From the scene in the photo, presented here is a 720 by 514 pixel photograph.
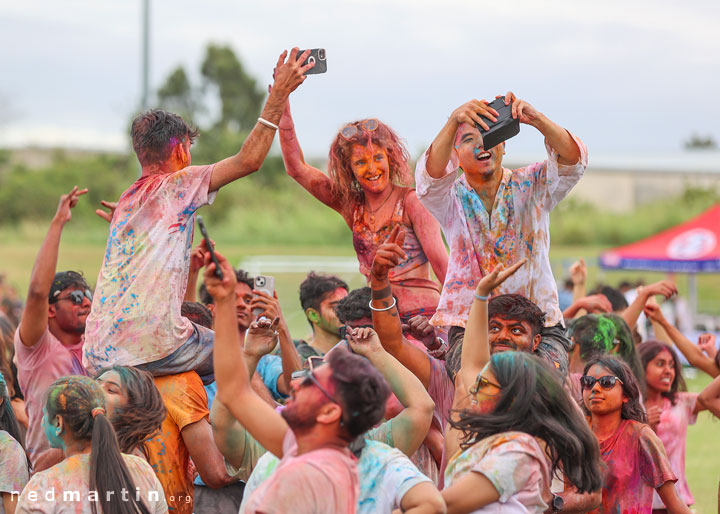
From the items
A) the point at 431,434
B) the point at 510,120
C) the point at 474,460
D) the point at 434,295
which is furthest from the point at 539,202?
the point at 474,460

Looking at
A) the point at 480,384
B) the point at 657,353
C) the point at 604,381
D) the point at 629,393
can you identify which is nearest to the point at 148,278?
the point at 480,384

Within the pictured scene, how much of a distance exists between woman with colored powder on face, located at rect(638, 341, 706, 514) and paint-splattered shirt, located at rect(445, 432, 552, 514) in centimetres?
246

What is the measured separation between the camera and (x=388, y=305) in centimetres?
443

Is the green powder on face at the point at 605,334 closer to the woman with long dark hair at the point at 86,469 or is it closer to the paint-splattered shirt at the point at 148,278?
the paint-splattered shirt at the point at 148,278

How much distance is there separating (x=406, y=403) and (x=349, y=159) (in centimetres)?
182

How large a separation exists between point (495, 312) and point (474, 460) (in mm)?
1194

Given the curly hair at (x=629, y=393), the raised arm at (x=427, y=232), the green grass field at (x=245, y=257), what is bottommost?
the green grass field at (x=245, y=257)

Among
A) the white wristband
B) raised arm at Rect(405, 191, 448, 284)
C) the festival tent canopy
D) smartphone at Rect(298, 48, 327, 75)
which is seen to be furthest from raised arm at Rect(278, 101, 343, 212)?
the festival tent canopy

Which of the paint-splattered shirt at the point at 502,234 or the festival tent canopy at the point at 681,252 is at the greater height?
the paint-splattered shirt at the point at 502,234

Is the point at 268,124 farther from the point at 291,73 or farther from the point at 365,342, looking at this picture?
the point at 365,342

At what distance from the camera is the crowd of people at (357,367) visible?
3.33 m

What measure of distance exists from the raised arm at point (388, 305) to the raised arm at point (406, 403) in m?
0.43

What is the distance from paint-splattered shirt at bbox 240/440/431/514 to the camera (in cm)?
324

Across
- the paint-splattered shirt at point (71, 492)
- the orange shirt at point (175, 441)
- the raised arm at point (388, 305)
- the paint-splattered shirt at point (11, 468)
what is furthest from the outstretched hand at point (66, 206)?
the raised arm at point (388, 305)
